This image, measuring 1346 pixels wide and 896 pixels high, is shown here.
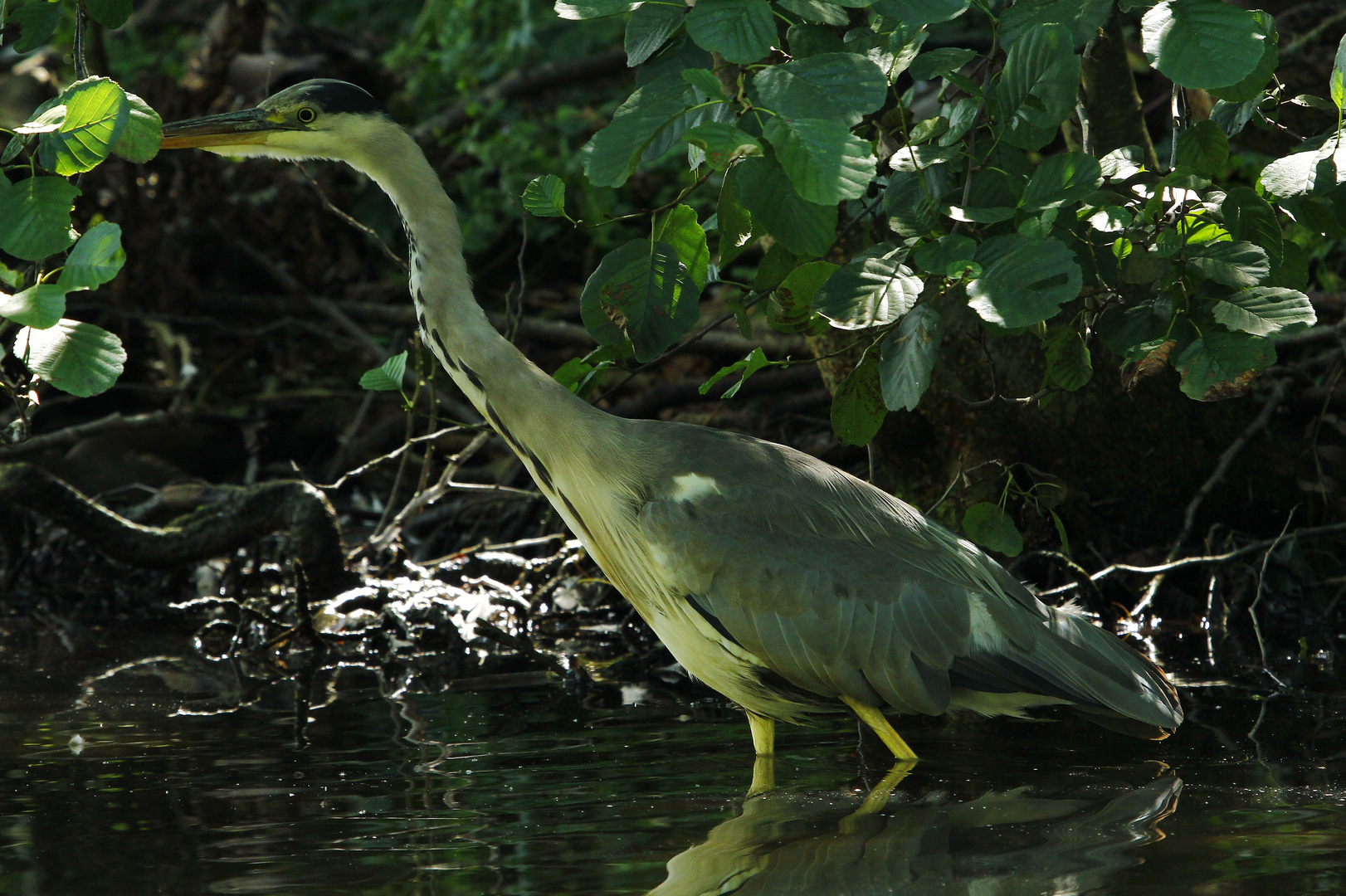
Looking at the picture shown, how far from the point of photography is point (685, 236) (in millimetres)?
3533

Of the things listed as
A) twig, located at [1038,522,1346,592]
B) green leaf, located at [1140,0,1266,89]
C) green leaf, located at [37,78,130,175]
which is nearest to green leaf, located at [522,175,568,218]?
green leaf, located at [37,78,130,175]

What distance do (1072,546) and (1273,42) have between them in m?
2.94

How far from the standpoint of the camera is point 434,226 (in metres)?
4.07

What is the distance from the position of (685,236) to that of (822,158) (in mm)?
980

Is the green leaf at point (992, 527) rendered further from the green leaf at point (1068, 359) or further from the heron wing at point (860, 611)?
the green leaf at point (1068, 359)

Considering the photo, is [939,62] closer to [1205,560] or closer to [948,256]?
[948,256]

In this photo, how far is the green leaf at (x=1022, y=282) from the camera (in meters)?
2.76

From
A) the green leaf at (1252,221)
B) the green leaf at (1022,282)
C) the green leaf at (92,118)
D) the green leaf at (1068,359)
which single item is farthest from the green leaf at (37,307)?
the green leaf at (1252,221)

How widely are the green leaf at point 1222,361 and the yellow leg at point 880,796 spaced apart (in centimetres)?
127

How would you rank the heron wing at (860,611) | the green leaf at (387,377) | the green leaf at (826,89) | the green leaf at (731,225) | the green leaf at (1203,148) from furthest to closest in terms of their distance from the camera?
the green leaf at (387,377) < the heron wing at (860,611) < the green leaf at (731,225) < the green leaf at (1203,148) < the green leaf at (826,89)

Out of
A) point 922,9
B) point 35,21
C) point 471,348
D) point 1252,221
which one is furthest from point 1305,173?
point 35,21

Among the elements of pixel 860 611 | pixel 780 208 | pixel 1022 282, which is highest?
pixel 780 208

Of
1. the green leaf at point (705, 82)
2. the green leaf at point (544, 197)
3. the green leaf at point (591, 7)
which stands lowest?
the green leaf at point (705, 82)

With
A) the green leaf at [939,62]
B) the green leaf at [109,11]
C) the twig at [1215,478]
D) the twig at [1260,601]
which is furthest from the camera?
the twig at [1215,478]
